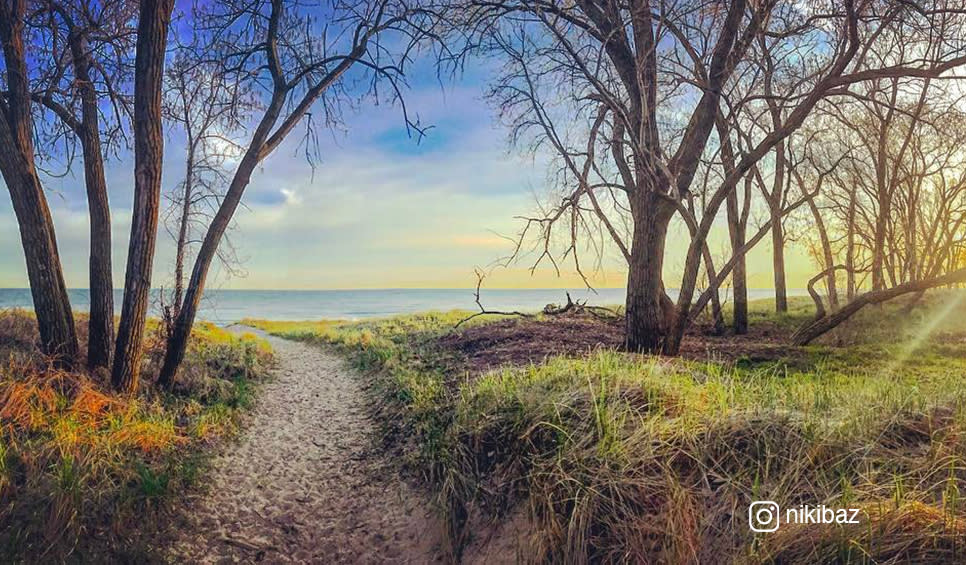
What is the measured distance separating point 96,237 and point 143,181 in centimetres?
122

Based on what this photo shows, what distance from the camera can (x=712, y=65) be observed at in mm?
7863

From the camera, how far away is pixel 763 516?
2.79 m

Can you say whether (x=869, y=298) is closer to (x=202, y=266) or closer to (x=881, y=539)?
(x=881, y=539)

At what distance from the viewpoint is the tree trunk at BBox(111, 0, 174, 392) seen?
6.18m

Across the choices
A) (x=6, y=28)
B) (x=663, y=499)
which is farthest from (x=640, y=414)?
(x=6, y=28)

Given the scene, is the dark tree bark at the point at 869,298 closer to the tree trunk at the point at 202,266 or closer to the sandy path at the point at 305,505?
the sandy path at the point at 305,505

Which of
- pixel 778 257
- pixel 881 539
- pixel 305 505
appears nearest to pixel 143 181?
pixel 305 505

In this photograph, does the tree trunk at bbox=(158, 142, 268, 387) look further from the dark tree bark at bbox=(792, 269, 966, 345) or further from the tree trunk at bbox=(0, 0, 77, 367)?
the dark tree bark at bbox=(792, 269, 966, 345)

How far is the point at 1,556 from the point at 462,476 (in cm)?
314

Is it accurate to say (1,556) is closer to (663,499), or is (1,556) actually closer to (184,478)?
(184,478)

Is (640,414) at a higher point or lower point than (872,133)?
lower

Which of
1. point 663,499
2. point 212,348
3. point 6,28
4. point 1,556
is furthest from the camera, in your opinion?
point 212,348

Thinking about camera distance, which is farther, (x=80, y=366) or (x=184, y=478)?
(x=80, y=366)

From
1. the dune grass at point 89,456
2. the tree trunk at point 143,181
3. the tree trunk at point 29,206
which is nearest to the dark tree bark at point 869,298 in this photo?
the dune grass at point 89,456
